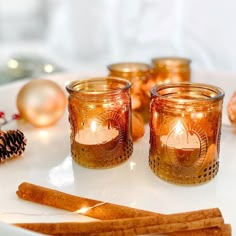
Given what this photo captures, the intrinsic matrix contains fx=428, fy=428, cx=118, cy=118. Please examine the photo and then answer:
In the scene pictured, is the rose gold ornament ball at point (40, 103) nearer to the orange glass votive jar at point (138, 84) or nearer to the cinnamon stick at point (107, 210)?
the orange glass votive jar at point (138, 84)

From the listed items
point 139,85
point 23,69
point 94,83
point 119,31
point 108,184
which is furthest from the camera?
point 119,31

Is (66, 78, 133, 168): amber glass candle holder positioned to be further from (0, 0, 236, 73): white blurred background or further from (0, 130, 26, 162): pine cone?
(0, 0, 236, 73): white blurred background

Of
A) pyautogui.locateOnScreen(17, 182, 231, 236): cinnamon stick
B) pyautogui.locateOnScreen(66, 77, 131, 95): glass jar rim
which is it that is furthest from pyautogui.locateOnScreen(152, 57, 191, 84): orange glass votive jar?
pyautogui.locateOnScreen(17, 182, 231, 236): cinnamon stick

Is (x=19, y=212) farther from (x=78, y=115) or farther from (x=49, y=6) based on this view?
(x=49, y=6)

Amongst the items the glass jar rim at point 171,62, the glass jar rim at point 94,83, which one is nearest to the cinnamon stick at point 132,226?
the glass jar rim at point 94,83

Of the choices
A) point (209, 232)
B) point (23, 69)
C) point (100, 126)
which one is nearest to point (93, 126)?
point (100, 126)

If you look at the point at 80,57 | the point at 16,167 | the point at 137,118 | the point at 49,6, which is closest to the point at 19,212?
the point at 16,167

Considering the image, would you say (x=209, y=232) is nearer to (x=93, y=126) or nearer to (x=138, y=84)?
(x=93, y=126)
